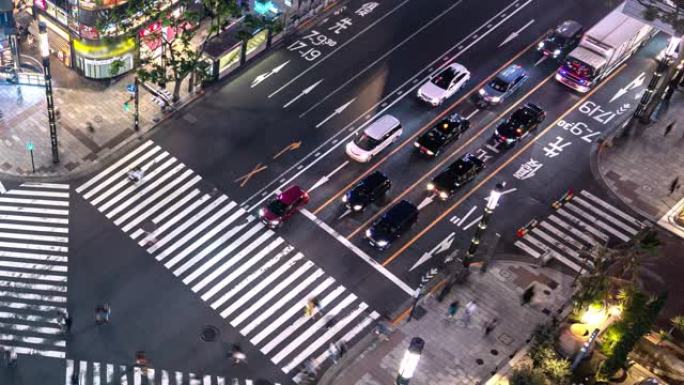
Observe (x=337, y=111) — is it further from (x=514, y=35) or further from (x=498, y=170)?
(x=514, y=35)

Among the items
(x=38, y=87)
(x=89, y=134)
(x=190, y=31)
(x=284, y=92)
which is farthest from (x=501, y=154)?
(x=38, y=87)

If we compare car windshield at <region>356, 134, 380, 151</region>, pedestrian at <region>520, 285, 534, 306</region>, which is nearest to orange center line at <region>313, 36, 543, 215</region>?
car windshield at <region>356, 134, 380, 151</region>

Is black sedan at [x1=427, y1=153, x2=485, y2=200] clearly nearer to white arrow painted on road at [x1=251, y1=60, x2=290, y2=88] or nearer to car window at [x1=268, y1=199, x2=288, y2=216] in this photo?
car window at [x1=268, y1=199, x2=288, y2=216]

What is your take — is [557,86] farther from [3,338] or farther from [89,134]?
[3,338]

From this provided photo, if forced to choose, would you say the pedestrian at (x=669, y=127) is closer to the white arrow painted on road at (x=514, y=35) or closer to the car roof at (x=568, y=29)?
the car roof at (x=568, y=29)

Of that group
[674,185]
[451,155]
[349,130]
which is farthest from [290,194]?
[674,185]

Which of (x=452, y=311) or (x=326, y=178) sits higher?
(x=452, y=311)
